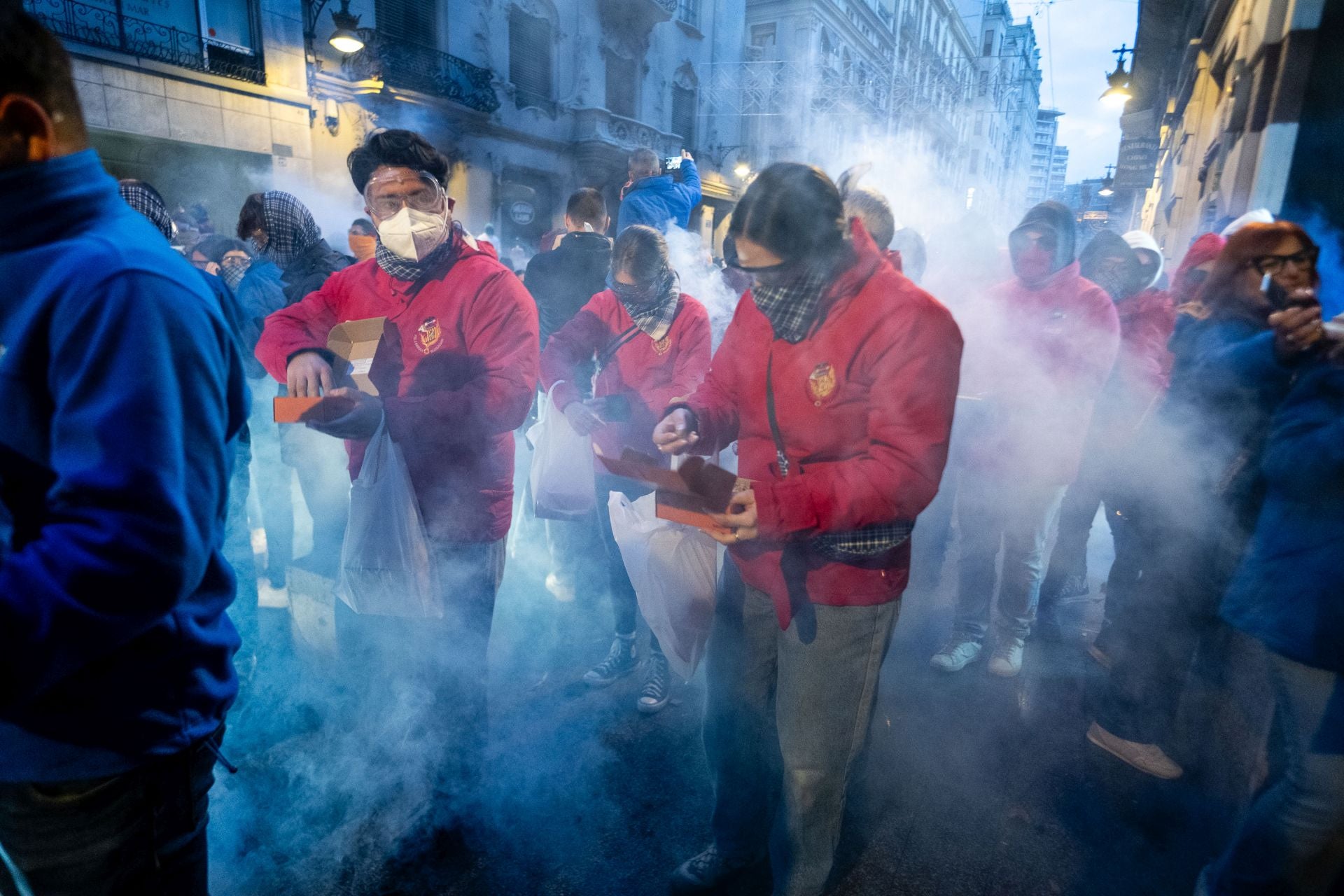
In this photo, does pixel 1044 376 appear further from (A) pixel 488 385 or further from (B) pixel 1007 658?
(A) pixel 488 385

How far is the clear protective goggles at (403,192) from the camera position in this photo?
7.61 ft

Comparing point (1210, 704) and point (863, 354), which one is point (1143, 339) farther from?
point (863, 354)

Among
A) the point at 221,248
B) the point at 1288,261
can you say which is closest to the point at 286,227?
the point at 221,248

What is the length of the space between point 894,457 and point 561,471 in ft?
7.21

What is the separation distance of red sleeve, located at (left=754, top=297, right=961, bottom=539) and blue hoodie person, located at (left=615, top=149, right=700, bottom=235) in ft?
11.7

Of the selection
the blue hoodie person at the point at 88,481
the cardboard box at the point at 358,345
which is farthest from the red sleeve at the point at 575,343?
the blue hoodie person at the point at 88,481

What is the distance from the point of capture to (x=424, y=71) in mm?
14039

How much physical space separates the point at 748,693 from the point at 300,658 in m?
2.30

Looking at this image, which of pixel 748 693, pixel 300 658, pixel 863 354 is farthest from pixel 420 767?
pixel 863 354

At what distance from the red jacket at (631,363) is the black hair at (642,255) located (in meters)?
0.21

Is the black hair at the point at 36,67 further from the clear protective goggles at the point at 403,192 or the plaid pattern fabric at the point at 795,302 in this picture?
the plaid pattern fabric at the point at 795,302

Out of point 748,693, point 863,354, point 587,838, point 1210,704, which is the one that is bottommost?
point 587,838

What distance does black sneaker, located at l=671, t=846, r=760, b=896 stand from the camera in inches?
87.8

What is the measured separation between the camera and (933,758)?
2982 millimetres
